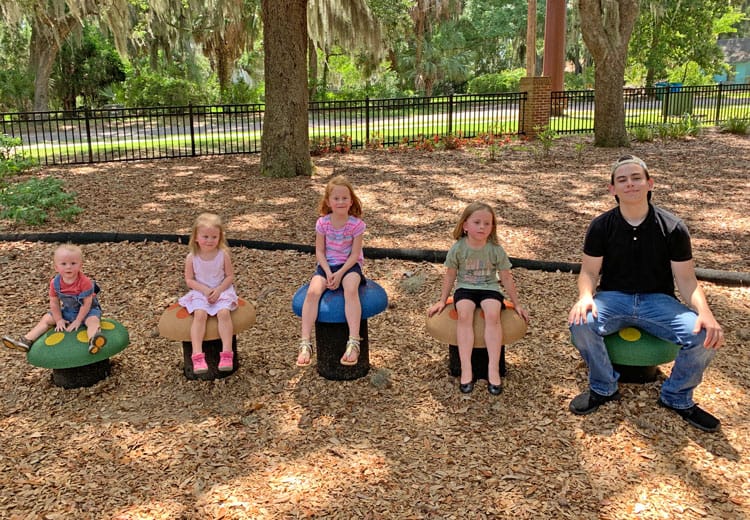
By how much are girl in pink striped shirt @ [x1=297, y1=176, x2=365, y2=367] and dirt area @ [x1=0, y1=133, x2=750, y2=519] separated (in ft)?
1.17

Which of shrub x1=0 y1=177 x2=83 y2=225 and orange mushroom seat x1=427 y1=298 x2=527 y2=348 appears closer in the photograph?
orange mushroom seat x1=427 y1=298 x2=527 y2=348

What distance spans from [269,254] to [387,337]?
226cm

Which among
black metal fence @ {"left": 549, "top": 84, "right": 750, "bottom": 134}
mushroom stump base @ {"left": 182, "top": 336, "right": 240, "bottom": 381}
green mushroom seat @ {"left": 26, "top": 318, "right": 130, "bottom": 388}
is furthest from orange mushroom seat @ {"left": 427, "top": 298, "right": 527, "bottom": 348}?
black metal fence @ {"left": 549, "top": 84, "right": 750, "bottom": 134}

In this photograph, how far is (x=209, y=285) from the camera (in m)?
4.20

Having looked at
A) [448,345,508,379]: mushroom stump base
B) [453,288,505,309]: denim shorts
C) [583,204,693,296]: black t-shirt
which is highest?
[583,204,693,296]: black t-shirt

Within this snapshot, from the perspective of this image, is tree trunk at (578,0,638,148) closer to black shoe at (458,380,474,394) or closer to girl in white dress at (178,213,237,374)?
black shoe at (458,380,474,394)

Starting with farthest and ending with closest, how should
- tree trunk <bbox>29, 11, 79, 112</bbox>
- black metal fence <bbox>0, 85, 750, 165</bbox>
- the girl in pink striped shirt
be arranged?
tree trunk <bbox>29, 11, 79, 112</bbox>
black metal fence <bbox>0, 85, 750, 165</bbox>
the girl in pink striped shirt

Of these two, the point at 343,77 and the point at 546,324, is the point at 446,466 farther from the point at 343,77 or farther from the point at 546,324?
the point at 343,77

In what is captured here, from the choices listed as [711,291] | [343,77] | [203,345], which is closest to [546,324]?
[711,291]

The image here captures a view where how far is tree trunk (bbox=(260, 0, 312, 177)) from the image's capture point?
33.9 feet

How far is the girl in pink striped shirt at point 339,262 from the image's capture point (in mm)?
4078

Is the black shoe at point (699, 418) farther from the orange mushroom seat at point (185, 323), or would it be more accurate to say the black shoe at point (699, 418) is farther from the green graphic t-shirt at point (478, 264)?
the orange mushroom seat at point (185, 323)

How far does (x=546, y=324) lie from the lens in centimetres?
513

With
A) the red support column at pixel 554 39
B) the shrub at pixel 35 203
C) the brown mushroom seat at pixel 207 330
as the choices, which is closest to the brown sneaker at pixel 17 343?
the brown mushroom seat at pixel 207 330
